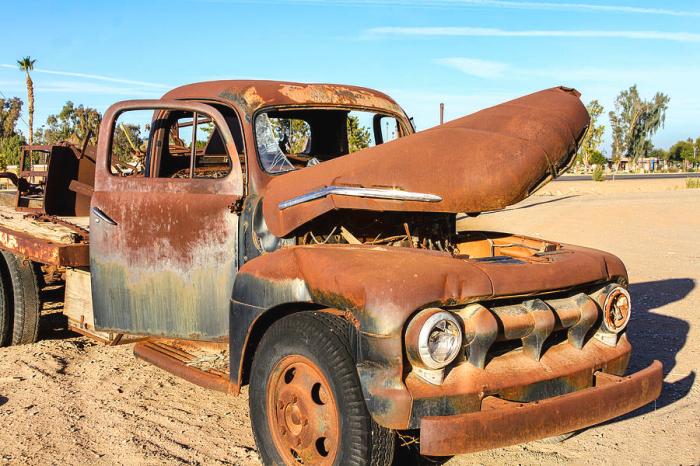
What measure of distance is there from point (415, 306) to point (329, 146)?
2725 mm

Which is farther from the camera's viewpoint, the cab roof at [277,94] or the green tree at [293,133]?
the green tree at [293,133]

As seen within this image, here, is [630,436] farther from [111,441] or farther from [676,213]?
[676,213]

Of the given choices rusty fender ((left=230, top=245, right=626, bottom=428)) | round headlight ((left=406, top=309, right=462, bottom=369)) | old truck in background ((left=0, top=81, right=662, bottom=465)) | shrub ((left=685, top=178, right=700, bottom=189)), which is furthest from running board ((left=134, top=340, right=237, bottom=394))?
shrub ((left=685, top=178, right=700, bottom=189))

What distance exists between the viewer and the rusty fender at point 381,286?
2.93 m

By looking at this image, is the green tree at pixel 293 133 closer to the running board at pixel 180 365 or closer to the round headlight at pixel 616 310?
the running board at pixel 180 365

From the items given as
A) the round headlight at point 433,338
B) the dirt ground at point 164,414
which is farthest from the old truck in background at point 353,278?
the dirt ground at point 164,414

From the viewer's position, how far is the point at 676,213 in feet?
62.8

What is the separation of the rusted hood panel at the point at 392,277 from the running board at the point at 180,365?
62 cm

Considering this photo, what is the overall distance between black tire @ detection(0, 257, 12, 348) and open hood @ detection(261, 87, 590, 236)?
3.38 meters

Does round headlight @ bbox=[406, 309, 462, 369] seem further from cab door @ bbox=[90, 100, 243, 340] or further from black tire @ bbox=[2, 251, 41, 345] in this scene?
black tire @ bbox=[2, 251, 41, 345]

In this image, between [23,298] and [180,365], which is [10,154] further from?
[180,365]

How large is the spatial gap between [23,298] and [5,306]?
0.19 m

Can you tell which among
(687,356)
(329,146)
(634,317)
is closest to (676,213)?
(634,317)

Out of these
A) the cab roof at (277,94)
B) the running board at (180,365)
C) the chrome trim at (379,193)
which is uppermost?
the cab roof at (277,94)
